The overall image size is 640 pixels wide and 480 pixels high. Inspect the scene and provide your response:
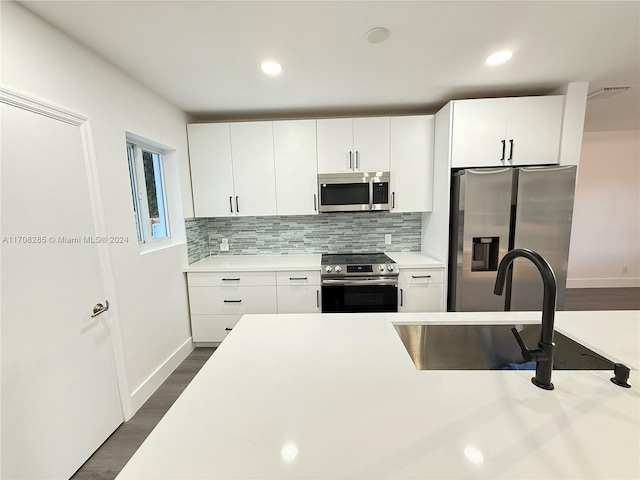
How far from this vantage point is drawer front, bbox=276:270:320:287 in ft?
8.79

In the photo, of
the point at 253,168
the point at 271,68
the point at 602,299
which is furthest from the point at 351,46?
the point at 602,299

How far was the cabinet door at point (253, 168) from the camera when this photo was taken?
2801 mm

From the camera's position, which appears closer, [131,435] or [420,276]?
[131,435]

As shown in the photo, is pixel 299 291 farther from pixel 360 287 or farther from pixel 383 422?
pixel 383 422

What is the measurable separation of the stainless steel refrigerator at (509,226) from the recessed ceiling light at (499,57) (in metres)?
0.81

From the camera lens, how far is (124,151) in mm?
1894

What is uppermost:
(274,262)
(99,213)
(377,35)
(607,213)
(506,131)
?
(377,35)

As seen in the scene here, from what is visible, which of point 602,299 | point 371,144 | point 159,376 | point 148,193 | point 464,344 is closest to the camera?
point 464,344

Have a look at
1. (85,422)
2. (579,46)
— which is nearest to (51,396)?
(85,422)

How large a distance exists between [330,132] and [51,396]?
282 centimetres

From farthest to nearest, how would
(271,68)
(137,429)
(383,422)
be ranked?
(271,68)
(137,429)
(383,422)

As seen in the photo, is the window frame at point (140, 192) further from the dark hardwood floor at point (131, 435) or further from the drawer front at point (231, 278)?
the dark hardwood floor at point (131, 435)

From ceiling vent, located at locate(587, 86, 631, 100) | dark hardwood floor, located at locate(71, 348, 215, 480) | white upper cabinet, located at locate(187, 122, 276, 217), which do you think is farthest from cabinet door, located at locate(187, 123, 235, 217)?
ceiling vent, located at locate(587, 86, 631, 100)

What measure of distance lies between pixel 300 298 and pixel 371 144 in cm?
176
